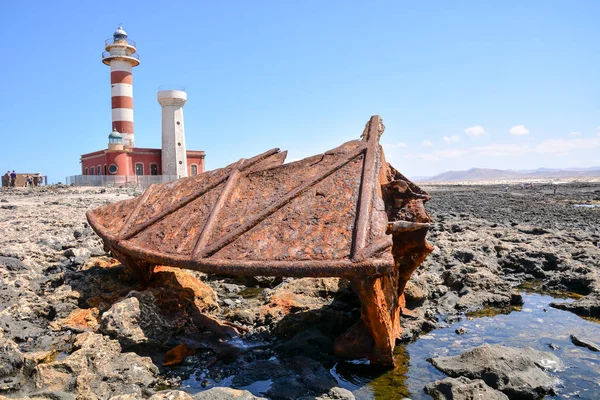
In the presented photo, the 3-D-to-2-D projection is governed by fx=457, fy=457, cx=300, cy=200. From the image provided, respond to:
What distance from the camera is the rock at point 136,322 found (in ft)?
13.4

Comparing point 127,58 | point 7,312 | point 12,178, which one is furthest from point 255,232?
point 127,58

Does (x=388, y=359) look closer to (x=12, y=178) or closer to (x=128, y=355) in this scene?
(x=128, y=355)

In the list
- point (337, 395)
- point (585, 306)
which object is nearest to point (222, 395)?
point (337, 395)

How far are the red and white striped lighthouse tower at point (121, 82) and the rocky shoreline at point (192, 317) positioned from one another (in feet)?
99.8

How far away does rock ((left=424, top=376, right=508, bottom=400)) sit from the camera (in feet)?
11.3

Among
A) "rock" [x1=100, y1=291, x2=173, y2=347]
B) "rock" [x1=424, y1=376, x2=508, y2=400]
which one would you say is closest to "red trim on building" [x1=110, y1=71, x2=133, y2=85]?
"rock" [x1=100, y1=291, x2=173, y2=347]

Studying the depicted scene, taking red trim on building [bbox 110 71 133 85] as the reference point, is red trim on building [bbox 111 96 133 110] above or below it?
below

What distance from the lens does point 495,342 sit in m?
4.88

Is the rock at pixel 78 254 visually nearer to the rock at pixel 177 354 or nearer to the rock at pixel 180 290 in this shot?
the rock at pixel 180 290

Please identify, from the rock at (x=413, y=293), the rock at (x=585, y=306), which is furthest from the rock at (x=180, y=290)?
the rock at (x=585, y=306)

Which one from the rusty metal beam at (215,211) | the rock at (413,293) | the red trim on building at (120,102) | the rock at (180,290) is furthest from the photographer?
the red trim on building at (120,102)

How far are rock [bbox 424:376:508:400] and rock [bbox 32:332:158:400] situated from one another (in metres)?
2.29

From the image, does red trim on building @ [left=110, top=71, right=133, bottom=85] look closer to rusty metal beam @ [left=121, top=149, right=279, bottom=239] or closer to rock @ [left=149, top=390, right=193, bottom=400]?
rusty metal beam @ [left=121, top=149, right=279, bottom=239]

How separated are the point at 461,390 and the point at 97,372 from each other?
2.84 metres
